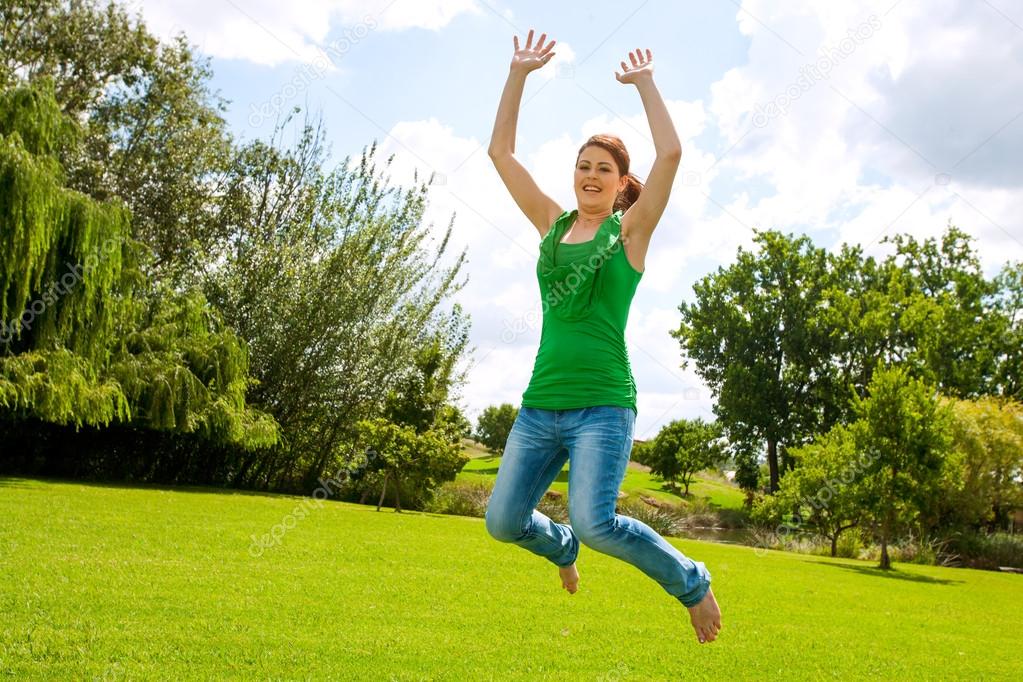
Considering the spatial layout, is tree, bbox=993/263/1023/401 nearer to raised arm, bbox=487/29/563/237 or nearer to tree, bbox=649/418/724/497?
tree, bbox=649/418/724/497

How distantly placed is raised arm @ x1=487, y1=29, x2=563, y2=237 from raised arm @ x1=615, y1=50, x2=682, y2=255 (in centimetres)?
49

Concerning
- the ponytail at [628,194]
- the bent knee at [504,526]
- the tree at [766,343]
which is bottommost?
the bent knee at [504,526]

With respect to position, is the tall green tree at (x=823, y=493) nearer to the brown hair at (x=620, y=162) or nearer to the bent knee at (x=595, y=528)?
the brown hair at (x=620, y=162)

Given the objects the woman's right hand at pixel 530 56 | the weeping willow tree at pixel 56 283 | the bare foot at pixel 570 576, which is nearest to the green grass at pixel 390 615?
the bare foot at pixel 570 576

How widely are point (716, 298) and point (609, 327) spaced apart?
40343 mm

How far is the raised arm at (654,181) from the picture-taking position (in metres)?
3.36

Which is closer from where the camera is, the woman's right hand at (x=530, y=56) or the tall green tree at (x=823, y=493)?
the woman's right hand at (x=530, y=56)

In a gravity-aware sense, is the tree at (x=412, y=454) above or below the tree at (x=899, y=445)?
below

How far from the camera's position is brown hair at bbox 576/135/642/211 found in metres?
3.56

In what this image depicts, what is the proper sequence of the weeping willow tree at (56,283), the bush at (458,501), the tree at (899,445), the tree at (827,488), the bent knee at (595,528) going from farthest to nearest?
1. the bush at (458,501)
2. the tree at (827,488)
3. the tree at (899,445)
4. the weeping willow tree at (56,283)
5. the bent knee at (595,528)

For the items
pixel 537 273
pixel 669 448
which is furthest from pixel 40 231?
pixel 669 448

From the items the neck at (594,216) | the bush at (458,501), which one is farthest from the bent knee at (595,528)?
the bush at (458,501)

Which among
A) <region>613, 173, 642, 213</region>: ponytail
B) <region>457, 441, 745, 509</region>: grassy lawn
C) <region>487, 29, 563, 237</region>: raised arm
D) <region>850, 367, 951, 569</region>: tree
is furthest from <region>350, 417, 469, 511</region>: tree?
<region>613, 173, 642, 213</region>: ponytail

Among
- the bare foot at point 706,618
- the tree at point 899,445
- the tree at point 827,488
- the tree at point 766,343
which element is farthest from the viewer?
the tree at point 766,343
